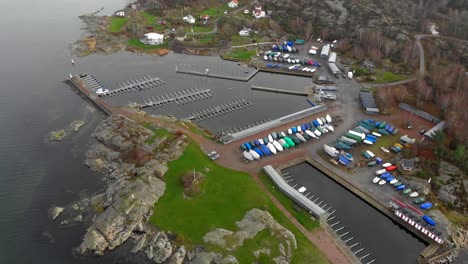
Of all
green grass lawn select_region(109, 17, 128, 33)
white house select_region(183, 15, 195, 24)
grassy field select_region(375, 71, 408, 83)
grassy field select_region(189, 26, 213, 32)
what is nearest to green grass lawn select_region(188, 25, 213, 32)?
grassy field select_region(189, 26, 213, 32)

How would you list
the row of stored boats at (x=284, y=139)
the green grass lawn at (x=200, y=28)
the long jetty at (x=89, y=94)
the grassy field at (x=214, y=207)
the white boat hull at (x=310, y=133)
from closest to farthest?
the grassy field at (x=214, y=207)
the row of stored boats at (x=284, y=139)
the white boat hull at (x=310, y=133)
the long jetty at (x=89, y=94)
the green grass lawn at (x=200, y=28)

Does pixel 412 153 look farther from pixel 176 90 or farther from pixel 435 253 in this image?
pixel 176 90

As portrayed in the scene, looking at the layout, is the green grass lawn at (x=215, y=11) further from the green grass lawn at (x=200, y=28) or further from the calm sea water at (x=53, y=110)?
the calm sea water at (x=53, y=110)

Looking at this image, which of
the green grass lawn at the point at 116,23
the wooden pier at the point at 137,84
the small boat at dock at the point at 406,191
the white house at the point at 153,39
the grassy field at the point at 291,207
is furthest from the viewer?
the green grass lawn at the point at 116,23

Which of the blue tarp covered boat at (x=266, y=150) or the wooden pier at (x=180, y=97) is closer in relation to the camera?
the blue tarp covered boat at (x=266, y=150)

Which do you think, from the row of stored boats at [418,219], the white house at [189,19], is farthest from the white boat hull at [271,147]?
the white house at [189,19]

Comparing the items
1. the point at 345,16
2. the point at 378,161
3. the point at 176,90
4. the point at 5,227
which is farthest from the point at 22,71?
the point at 345,16

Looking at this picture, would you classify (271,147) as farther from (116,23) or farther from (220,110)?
(116,23)
